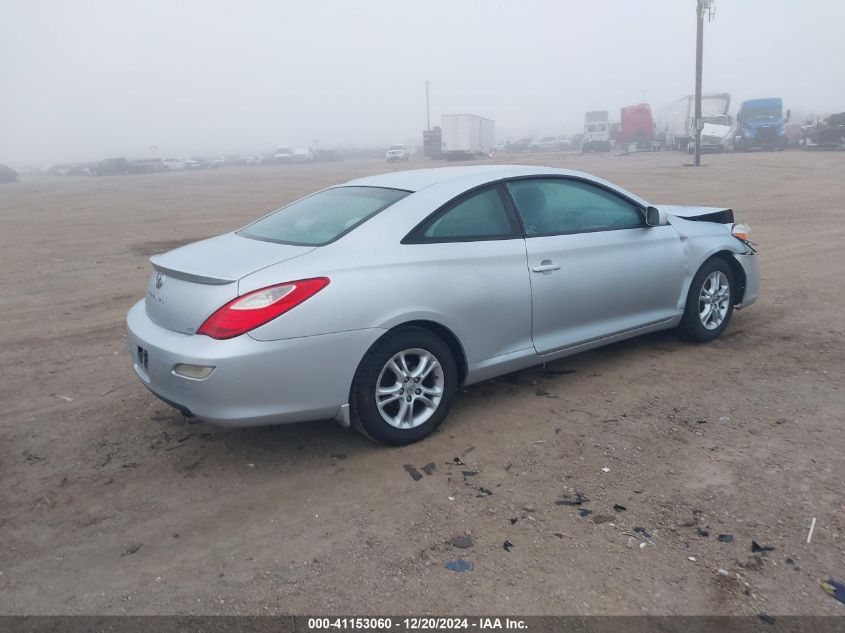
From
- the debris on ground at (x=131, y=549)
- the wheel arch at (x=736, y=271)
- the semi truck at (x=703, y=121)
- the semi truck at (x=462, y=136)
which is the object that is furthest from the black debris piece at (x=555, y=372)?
the semi truck at (x=462, y=136)

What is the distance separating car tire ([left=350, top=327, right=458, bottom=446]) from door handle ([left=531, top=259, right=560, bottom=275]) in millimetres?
818

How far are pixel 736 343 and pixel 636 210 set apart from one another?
1.45 m

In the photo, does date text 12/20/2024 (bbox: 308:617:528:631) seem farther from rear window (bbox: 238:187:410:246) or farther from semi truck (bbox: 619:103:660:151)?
semi truck (bbox: 619:103:660:151)

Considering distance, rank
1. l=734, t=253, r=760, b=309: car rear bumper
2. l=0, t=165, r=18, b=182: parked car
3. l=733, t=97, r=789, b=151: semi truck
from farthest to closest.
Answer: l=0, t=165, r=18, b=182: parked car < l=733, t=97, r=789, b=151: semi truck < l=734, t=253, r=760, b=309: car rear bumper

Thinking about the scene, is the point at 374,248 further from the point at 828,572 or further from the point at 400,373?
the point at 828,572

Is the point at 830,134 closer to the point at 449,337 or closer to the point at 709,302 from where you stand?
the point at 709,302

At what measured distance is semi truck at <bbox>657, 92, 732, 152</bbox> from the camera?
42.7m

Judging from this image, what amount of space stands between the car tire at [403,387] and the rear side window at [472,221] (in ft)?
2.00

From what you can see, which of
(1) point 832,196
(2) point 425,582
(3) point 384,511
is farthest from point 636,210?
(1) point 832,196

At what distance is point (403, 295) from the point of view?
159 inches

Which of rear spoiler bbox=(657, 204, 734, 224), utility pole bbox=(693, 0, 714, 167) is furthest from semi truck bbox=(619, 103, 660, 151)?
rear spoiler bbox=(657, 204, 734, 224)

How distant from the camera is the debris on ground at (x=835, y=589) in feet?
9.21

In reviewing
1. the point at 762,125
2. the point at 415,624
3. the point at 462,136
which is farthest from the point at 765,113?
the point at 415,624

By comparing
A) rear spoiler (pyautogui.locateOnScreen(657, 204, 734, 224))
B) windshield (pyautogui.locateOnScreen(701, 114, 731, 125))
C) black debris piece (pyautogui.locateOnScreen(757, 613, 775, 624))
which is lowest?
black debris piece (pyautogui.locateOnScreen(757, 613, 775, 624))
